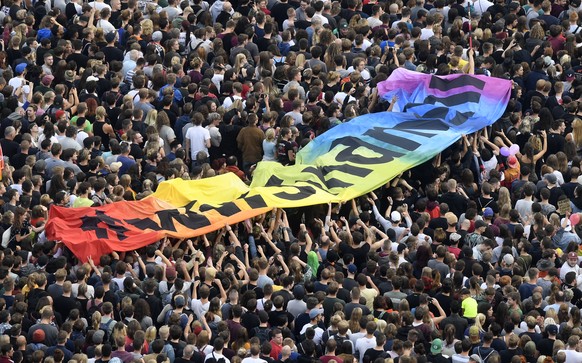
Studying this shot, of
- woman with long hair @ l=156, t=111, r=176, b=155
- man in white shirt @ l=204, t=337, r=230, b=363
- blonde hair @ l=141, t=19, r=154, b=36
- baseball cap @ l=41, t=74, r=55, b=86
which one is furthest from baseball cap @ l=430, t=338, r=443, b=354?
blonde hair @ l=141, t=19, r=154, b=36

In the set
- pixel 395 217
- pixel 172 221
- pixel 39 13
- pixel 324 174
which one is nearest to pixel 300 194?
pixel 324 174

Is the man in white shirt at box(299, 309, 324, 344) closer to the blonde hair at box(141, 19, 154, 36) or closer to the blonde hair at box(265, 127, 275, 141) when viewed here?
the blonde hair at box(265, 127, 275, 141)

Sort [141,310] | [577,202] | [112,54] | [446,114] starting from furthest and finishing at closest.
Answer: [112,54], [446,114], [577,202], [141,310]

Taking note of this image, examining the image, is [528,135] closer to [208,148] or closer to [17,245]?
[208,148]

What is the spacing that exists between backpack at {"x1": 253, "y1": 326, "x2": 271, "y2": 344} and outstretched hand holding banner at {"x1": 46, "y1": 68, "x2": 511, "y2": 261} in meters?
2.97

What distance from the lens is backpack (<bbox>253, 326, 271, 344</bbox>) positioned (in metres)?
26.8

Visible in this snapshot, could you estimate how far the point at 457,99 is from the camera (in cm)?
3378

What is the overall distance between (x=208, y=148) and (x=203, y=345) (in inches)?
269

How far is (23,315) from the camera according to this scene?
27.2m

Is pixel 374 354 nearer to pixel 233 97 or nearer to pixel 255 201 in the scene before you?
pixel 255 201

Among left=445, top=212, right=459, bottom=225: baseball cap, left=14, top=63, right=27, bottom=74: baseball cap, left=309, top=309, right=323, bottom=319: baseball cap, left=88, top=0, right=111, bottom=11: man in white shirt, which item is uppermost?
left=88, top=0, right=111, bottom=11: man in white shirt

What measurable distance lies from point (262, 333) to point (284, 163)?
234 inches

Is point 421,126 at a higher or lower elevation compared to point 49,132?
lower

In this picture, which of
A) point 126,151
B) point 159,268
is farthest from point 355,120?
point 159,268
